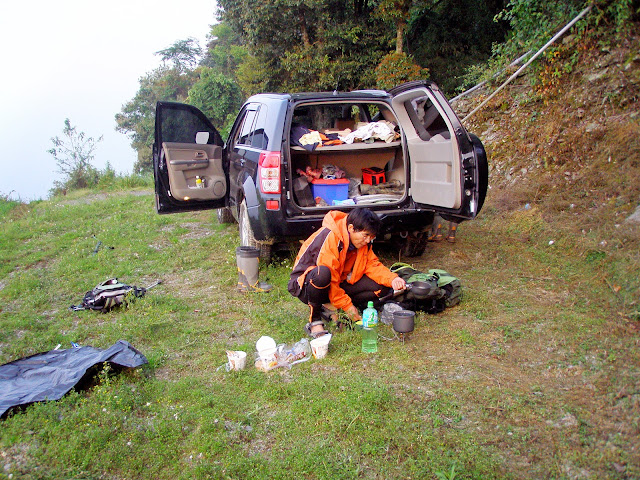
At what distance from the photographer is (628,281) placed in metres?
4.16

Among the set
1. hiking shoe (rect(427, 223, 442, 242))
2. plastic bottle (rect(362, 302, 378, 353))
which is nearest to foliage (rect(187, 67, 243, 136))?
hiking shoe (rect(427, 223, 442, 242))

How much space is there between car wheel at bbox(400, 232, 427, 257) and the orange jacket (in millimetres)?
1563

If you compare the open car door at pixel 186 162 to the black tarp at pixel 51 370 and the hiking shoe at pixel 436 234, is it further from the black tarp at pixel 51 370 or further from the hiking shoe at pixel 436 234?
the black tarp at pixel 51 370

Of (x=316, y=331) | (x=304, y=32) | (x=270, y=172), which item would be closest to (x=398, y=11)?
(x=304, y=32)

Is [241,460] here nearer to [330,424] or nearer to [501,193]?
[330,424]

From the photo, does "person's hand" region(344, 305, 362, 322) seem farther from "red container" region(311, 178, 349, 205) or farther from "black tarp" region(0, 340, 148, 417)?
"red container" region(311, 178, 349, 205)

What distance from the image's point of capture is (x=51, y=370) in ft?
11.2

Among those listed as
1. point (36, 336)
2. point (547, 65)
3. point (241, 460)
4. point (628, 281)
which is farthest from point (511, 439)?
point (547, 65)

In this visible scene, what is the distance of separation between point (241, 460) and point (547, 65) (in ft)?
24.7

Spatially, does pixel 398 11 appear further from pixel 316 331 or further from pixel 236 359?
pixel 236 359

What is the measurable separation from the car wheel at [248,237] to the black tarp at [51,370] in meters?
2.04

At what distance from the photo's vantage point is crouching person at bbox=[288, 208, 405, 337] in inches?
148

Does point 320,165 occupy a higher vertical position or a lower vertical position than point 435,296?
higher

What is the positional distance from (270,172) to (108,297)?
77.3 inches
